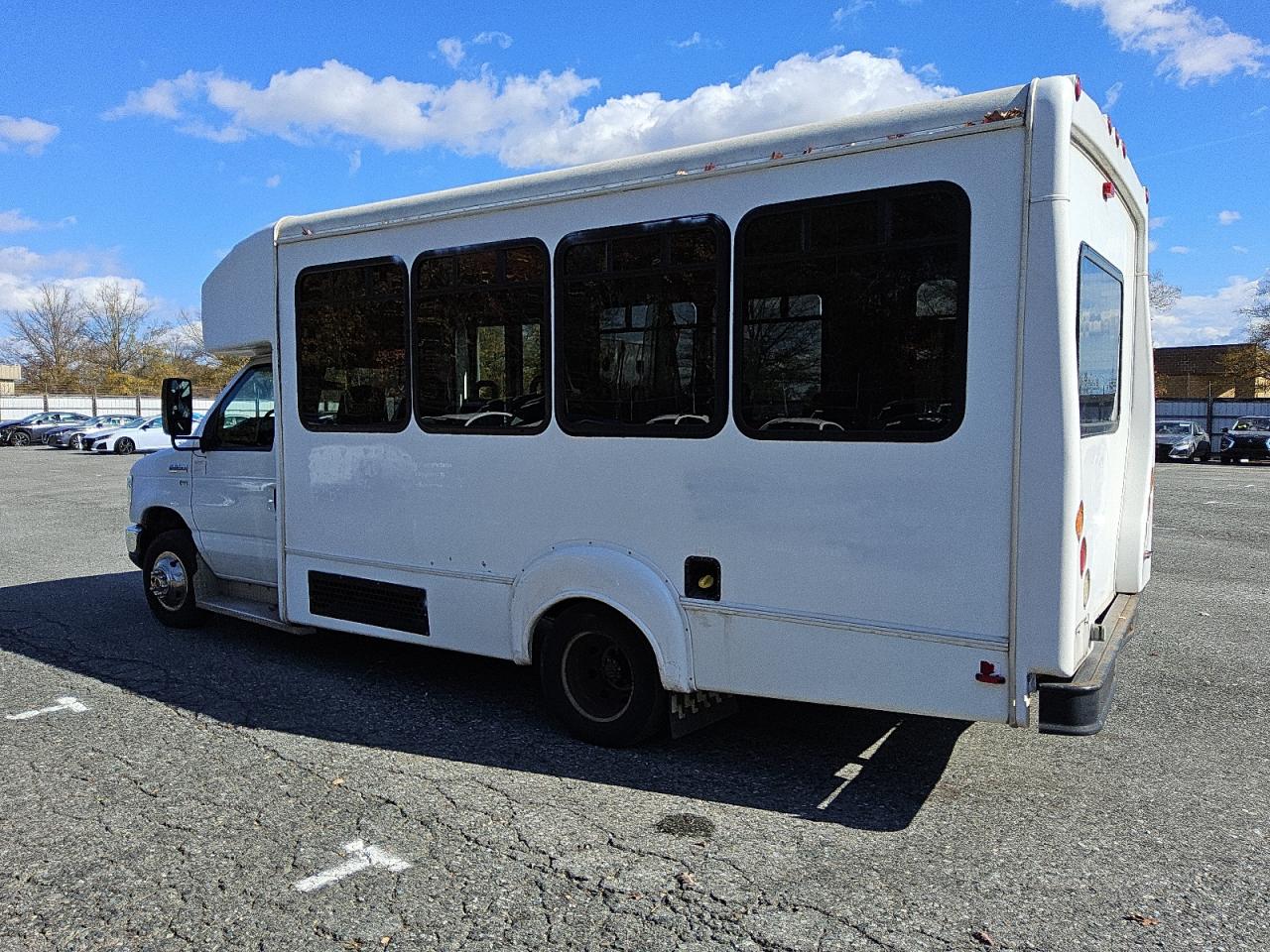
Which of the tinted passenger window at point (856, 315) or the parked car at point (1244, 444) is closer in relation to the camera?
the tinted passenger window at point (856, 315)

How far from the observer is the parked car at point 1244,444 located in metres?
28.1

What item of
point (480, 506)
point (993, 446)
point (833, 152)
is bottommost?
point (480, 506)

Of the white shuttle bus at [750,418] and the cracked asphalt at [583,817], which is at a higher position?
the white shuttle bus at [750,418]

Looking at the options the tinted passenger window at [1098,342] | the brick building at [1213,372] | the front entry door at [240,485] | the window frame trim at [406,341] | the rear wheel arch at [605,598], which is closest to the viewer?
the tinted passenger window at [1098,342]

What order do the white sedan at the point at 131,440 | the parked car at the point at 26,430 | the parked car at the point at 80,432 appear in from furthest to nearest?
the parked car at the point at 26,430 → the parked car at the point at 80,432 → the white sedan at the point at 131,440

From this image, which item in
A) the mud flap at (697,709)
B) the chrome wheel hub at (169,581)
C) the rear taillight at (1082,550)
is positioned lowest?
the mud flap at (697,709)

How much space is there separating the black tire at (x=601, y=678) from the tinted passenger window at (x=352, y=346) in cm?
167

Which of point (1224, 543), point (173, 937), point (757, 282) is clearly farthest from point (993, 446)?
point (1224, 543)

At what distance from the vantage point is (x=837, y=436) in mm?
3977

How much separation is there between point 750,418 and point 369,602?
2.78 metres

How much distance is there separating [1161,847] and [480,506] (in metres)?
3.45

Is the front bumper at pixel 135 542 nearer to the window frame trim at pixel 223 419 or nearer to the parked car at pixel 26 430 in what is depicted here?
the window frame trim at pixel 223 419

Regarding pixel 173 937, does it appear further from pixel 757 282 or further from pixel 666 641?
pixel 757 282

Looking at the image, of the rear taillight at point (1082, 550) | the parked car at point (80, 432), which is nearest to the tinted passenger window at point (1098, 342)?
the rear taillight at point (1082, 550)
